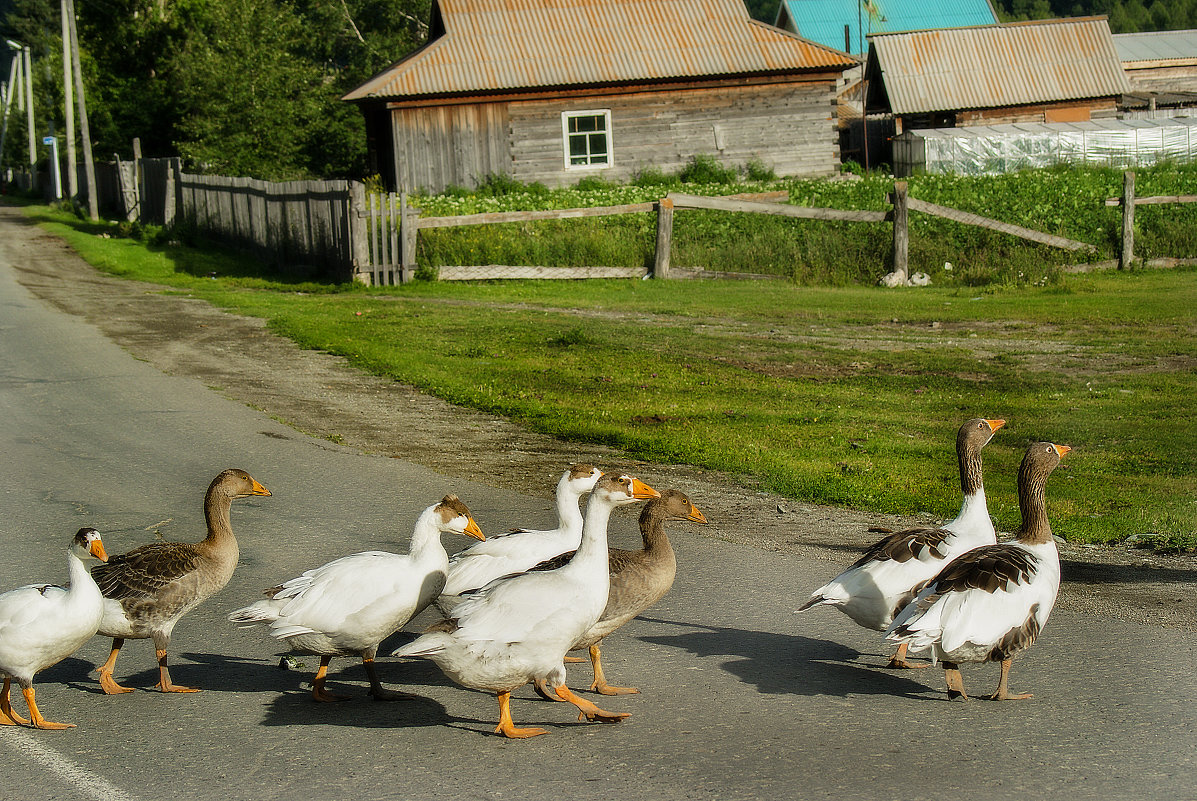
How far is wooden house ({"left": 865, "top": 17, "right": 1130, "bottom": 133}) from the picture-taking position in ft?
152

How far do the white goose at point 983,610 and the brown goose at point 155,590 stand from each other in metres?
3.60

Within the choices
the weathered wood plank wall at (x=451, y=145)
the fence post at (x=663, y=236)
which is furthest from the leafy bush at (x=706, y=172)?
the fence post at (x=663, y=236)

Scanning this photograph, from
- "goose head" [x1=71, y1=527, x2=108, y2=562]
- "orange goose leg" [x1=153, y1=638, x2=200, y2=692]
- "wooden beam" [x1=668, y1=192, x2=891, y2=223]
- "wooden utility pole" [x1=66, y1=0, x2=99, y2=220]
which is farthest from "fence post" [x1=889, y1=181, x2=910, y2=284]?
"wooden utility pole" [x1=66, y1=0, x2=99, y2=220]

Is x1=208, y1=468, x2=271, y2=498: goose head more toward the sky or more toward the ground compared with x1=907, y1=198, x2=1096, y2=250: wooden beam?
more toward the ground

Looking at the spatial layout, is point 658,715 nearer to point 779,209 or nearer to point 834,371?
point 834,371

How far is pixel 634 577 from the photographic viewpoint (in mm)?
6016

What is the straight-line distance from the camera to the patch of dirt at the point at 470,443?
7449mm

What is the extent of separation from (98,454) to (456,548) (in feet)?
14.9

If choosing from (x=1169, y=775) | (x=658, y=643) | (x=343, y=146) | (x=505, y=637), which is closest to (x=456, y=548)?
(x=658, y=643)

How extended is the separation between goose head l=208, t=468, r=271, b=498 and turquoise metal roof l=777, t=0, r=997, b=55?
61023 millimetres

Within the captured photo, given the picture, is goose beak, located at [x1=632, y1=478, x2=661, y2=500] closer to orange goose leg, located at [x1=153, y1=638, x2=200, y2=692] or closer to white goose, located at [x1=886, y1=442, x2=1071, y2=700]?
white goose, located at [x1=886, y1=442, x2=1071, y2=700]

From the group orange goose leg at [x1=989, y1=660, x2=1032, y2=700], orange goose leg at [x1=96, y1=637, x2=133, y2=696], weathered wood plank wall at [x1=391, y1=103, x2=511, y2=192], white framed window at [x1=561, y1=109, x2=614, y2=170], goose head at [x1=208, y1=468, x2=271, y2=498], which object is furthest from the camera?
white framed window at [x1=561, y1=109, x2=614, y2=170]

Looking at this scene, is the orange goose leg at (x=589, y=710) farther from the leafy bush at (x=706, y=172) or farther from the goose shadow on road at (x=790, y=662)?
the leafy bush at (x=706, y=172)

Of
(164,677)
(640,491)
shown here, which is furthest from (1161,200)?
(164,677)
